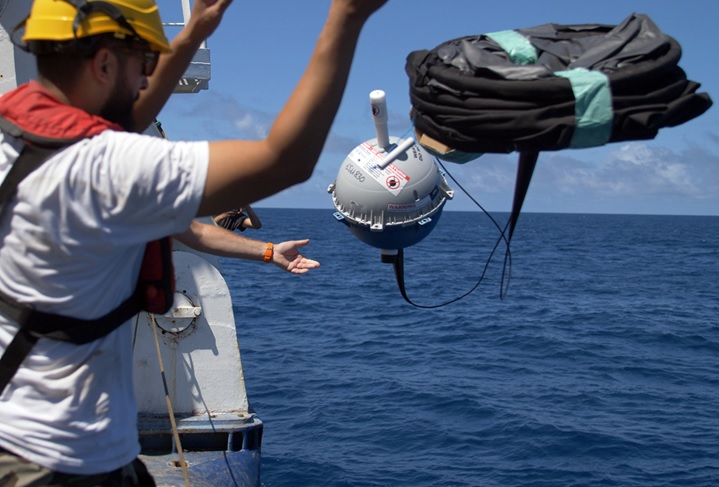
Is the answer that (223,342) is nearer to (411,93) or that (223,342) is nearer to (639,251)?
(411,93)

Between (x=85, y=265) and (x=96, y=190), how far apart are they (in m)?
0.23

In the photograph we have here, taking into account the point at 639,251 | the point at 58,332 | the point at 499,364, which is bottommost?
the point at 639,251

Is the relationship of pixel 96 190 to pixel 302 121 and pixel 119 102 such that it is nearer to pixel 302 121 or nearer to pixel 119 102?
pixel 119 102

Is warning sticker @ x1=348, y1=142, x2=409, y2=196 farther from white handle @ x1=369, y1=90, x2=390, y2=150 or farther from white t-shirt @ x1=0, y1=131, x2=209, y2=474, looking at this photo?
white t-shirt @ x1=0, y1=131, x2=209, y2=474

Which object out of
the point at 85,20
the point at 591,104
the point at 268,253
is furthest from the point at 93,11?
the point at 268,253

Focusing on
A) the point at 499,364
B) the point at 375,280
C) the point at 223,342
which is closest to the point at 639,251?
the point at 375,280

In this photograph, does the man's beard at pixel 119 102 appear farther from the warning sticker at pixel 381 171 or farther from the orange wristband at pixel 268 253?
the warning sticker at pixel 381 171

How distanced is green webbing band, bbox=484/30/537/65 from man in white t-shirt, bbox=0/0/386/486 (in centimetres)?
114

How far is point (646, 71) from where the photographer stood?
2619 millimetres

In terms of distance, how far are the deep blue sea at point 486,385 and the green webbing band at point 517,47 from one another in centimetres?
961

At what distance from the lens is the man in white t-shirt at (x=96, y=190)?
1.80 meters

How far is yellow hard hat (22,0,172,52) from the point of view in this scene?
6.12 ft

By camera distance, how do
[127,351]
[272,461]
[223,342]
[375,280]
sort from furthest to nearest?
[375,280], [272,461], [223,342], [127,351]

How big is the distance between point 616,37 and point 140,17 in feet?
5.41
